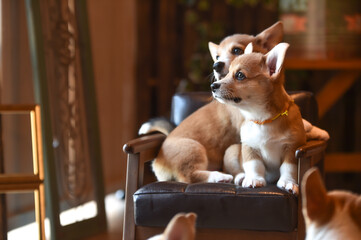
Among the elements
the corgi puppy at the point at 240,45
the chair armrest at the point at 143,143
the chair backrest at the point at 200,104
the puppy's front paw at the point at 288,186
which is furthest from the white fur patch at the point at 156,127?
the puppy's front paw at the point at 288,186

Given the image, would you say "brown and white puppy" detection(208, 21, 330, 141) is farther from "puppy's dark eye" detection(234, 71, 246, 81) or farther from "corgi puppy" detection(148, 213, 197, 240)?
"corgi puppy" detection(148, 213, 197, 240)

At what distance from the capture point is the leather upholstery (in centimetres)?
230

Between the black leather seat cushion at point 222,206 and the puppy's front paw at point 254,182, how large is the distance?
0.11ft

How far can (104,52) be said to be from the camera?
4.68 m

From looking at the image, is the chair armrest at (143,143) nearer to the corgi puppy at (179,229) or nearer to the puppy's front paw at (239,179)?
the puppy's front paw at (239,179)

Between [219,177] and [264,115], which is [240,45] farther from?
[219,177]

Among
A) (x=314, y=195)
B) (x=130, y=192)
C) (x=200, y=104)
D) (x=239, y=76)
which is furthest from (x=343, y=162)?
(x=314, y=195)

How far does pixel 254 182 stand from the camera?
2.39 m

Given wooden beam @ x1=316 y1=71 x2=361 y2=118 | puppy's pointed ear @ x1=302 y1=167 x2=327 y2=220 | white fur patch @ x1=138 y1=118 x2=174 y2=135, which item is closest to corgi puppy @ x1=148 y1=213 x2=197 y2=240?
puppy's pointed ear @ x1=302 y1=167 x2=327 y2=220

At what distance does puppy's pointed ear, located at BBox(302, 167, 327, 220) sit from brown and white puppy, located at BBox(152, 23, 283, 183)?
47.2 inches

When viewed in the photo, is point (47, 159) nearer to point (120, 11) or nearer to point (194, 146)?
point (194, 146)

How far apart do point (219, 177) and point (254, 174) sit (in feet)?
0.59

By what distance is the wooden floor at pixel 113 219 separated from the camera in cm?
359

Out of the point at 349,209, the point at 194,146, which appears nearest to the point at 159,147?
the point at 194,146
